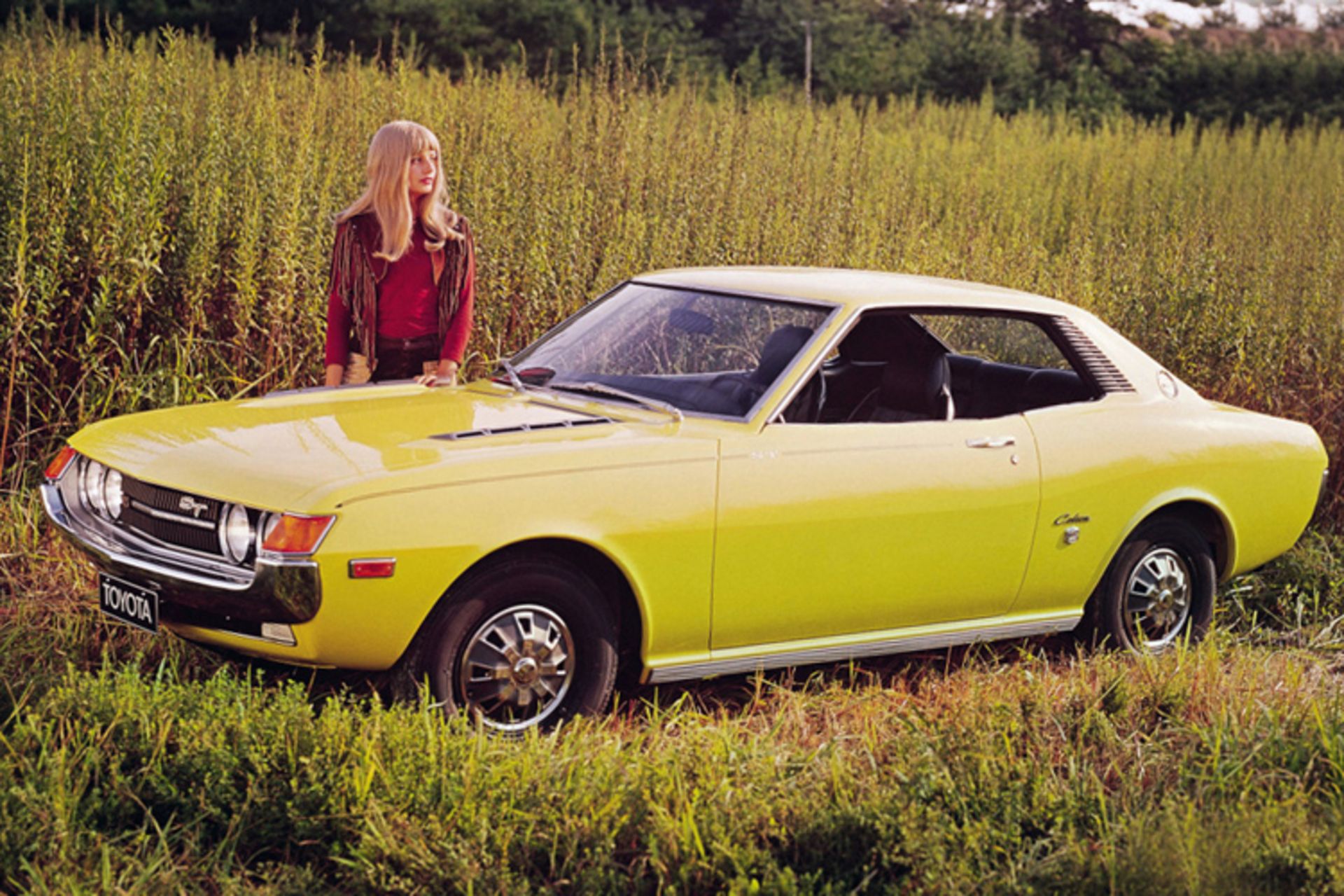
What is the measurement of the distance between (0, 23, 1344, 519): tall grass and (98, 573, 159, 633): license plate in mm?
2155

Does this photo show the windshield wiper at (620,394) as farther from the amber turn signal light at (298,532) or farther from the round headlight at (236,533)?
the round headlight at (236,533)

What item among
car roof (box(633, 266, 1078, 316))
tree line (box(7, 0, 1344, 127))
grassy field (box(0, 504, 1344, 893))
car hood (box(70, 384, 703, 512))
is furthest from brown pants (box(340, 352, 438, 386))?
tree line (box(7, 0, 1344, 127))

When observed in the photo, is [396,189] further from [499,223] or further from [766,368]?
[499,223]

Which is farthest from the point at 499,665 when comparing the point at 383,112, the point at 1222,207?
the point at 1222,207

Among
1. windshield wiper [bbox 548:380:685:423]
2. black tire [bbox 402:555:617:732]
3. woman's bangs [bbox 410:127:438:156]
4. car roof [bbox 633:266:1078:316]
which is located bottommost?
black tire [bbox 402:555:617:732]

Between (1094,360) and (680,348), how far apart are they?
1.67 m

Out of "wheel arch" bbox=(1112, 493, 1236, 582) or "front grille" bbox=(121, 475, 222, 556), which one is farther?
"wheel arch" bbox=(1112, 493, 1236, 582)

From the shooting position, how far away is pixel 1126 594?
20.5 ft

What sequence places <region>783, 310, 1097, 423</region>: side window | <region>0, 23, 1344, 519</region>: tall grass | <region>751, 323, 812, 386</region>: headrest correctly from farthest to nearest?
<region>0, 23, 1344, 519</region>: tall grass, <region>783, 310, 1097, 423</region>: side window, <region>751, 323, 812, 386</region>: headrest

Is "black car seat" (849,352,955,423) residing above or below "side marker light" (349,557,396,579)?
above

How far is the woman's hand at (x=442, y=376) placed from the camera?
616 centimetres

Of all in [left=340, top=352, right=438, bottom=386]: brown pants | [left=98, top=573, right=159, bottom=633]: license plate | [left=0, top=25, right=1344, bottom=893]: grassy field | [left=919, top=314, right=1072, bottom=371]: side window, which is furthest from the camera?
[left=340, top=352, right=438, bottom=386]: brown pants

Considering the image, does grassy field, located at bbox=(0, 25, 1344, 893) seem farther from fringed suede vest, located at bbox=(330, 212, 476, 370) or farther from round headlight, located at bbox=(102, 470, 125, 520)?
fringed suede vest, located at bbox=(330, 212, 476, 370)

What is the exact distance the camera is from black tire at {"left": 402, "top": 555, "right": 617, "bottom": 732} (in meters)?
4.60
